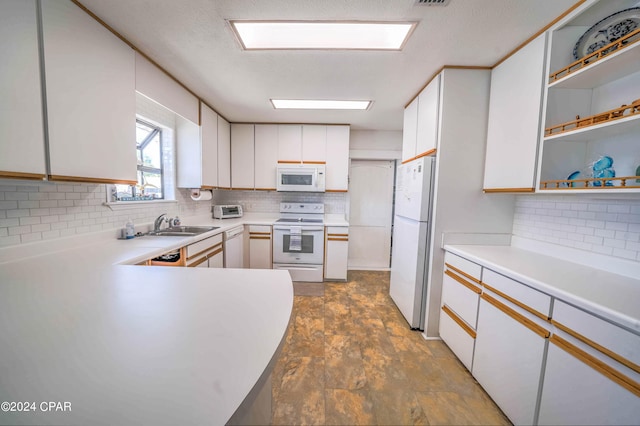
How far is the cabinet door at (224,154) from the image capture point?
10.0 ft

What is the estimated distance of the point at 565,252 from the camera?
4.91 feet

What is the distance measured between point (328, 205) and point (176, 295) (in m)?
3.05

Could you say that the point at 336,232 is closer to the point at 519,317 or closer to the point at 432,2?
the point at 519,317

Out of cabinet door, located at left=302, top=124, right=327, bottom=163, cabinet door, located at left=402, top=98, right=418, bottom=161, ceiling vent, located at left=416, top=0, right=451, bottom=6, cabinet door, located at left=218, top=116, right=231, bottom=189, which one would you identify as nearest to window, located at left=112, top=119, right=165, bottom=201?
cabinet door, located at left=218, top=116, right=231, bottom=189

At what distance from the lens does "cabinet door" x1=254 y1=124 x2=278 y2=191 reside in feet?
11.0

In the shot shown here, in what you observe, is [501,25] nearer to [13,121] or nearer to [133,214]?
[13,121]

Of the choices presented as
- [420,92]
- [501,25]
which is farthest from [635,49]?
[420,92]

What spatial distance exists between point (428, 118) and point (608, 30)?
1026 millimetres

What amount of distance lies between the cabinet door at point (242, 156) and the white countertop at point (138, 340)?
97.2 inches

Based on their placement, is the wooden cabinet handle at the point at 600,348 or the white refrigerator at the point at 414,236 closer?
the wooden cabinet handle at the point at 600,348

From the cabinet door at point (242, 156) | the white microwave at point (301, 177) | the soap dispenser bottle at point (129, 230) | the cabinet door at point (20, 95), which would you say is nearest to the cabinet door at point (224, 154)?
the cabinet door at point (242, 156)

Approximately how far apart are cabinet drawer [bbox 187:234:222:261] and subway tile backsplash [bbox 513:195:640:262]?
2.92 meters

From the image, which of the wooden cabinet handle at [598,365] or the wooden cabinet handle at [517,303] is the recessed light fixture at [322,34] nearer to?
the wooden cabinet handle at [517,303]

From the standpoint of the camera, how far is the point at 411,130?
7.85ft
